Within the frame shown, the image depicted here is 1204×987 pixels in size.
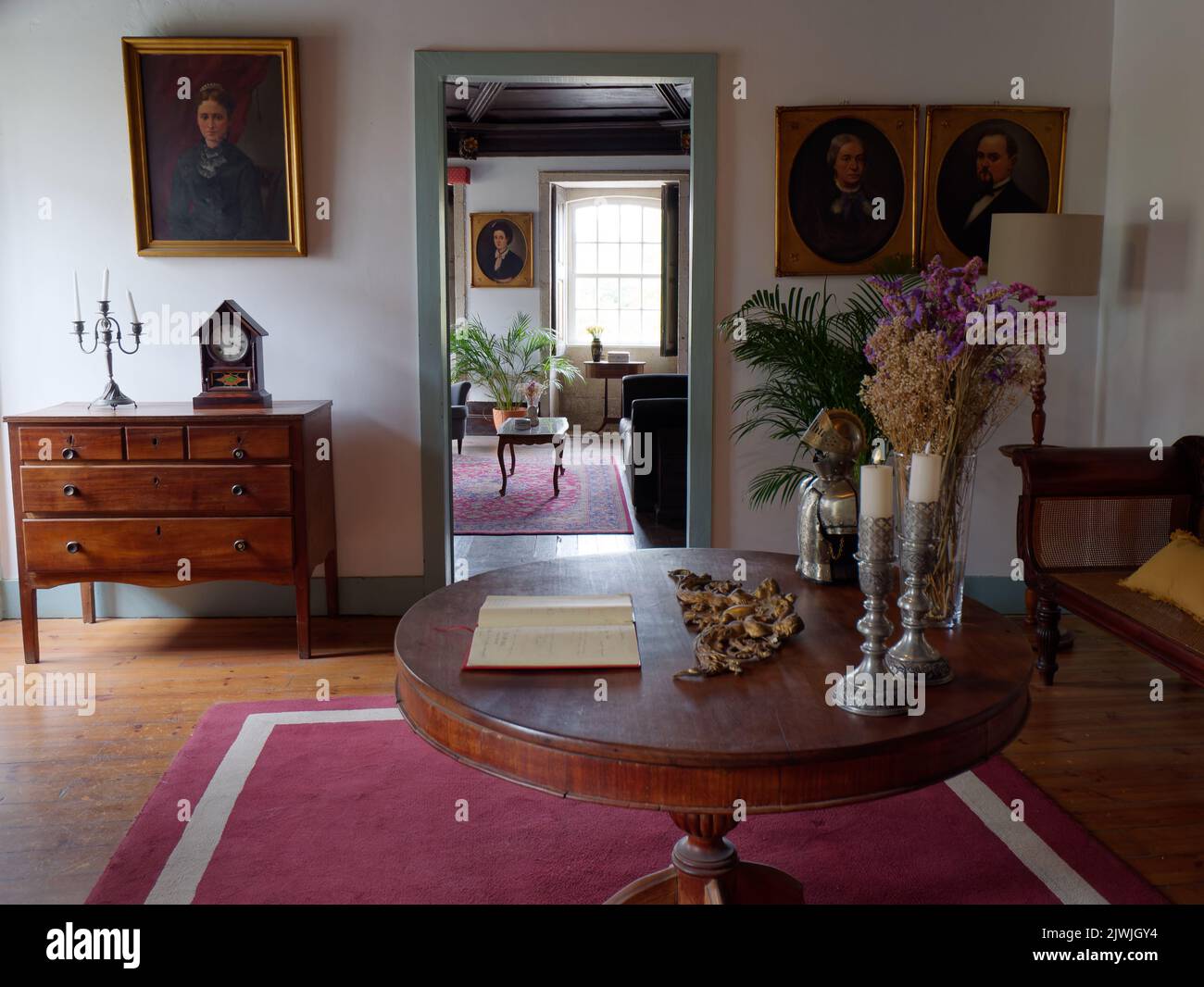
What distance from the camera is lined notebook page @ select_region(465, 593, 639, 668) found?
2.00m

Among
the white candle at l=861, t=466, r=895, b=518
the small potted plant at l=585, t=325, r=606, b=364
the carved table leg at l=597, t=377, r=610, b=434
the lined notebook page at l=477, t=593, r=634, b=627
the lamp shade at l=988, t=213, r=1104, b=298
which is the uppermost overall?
the lamp shade at l=988, t=213, r=1104, b=298

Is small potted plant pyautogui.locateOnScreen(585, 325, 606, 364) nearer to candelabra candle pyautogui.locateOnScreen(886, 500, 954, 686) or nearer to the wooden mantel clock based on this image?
the wooden mantel clock

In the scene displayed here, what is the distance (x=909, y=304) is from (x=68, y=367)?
3.92 metres

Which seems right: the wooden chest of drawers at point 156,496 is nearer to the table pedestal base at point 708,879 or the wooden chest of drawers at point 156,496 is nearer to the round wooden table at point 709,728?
the round wooden table at point 709,728

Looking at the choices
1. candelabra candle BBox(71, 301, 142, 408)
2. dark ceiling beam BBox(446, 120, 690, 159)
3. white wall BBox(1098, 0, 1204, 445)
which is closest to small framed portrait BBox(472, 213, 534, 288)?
dark ceiling beam BBox(446, 120, 690, 159)

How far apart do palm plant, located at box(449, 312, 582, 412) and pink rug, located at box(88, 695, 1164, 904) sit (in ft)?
25.3

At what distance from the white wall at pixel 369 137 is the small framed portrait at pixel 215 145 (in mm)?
81

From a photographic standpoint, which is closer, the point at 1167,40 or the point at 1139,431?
the point at 1167,40

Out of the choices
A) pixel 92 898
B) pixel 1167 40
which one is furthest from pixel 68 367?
pixel 1167 40

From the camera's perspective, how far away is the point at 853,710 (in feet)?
5.87

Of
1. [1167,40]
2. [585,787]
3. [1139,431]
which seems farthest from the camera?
[1139,431]

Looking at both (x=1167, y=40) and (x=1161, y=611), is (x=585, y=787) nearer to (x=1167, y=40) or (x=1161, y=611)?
(x=1161, y=611)

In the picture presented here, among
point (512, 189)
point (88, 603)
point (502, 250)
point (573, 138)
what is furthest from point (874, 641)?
point (512, 189)
